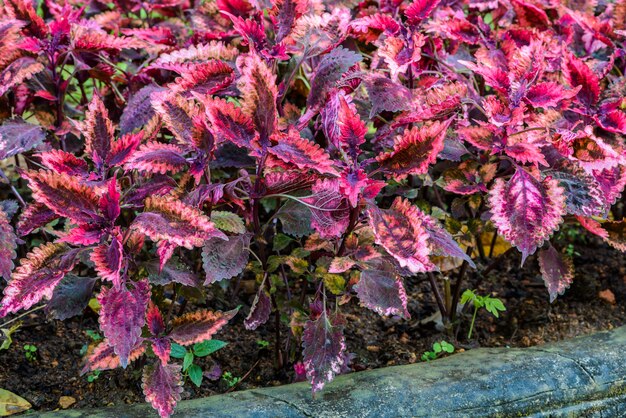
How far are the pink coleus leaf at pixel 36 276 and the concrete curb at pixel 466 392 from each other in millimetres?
292

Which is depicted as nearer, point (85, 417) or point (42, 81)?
point (85, 417)

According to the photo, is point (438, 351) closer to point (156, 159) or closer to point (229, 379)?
point (229, 379)

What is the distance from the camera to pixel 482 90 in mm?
2271

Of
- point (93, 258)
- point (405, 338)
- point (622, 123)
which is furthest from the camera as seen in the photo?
point (405, 338)

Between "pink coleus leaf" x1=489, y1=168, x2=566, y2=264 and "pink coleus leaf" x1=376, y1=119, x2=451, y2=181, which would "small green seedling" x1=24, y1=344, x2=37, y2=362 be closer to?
"pink coleus leaf" x1=376, y1=119, x2=451, y2=181

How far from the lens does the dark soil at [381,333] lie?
6.15 ft

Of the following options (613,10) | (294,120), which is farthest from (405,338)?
(613,10)

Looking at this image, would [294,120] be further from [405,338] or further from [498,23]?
[498,23]

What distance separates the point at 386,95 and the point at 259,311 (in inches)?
22.2

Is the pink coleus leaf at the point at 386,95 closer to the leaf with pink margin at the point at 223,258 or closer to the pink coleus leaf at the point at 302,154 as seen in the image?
the pink coleus leaf at the point at 302,154

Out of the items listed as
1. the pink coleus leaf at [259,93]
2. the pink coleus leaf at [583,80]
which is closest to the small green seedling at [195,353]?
the pink coleus leaf at [259,93]

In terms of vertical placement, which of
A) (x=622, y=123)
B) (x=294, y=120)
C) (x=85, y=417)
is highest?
(x=622, y=123)

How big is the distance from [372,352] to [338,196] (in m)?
0.67

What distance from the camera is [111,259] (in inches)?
57.8
